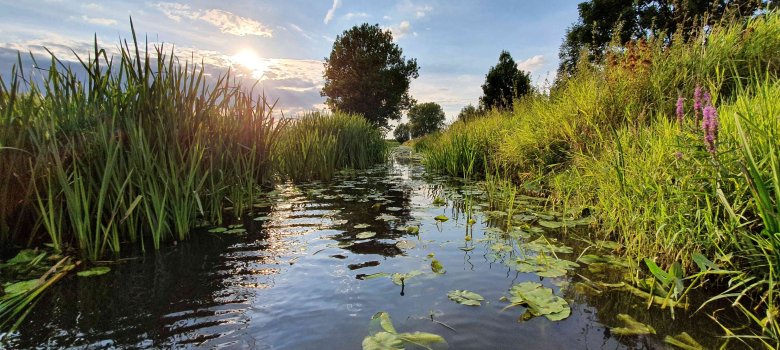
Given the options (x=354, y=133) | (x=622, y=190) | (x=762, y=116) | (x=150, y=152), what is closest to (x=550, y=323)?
(x=622, y=190)

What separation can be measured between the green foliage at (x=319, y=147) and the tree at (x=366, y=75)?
81.7 feet

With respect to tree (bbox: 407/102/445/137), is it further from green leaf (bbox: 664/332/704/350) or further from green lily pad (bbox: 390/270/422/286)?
green leaf (bbox: 664/332/704/350)

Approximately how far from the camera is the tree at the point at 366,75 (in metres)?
37.3

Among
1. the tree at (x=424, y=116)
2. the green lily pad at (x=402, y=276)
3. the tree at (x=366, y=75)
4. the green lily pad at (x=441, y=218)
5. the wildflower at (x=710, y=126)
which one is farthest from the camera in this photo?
the tree at (x=424, y=116)

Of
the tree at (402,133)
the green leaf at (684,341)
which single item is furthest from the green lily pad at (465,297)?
the tree at (402,133)

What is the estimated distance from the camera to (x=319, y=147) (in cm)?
892

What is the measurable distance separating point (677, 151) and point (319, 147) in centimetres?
714

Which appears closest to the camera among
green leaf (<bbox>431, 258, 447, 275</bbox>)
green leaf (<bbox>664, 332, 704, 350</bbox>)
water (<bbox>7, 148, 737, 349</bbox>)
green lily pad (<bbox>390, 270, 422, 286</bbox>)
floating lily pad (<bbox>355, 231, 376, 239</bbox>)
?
green leaf (<bbox>664, 332, 704, 350</bbox>)

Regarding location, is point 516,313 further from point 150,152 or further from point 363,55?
point 363,55

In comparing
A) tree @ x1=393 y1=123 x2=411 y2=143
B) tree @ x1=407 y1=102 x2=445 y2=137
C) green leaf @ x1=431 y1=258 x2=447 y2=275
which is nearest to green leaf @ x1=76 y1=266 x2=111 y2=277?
green leaf @ x1=431 y1=258 x2=447 y2=275

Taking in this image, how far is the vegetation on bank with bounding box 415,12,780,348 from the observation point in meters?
2.29

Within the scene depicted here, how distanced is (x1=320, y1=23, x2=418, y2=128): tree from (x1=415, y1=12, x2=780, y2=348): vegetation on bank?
28.3 m

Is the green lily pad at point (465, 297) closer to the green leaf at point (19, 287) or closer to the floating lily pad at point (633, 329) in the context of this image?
the floating lily pad at point (633, 329)

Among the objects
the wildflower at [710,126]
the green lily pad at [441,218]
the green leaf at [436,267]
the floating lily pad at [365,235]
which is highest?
the wildflower at [710,126]
